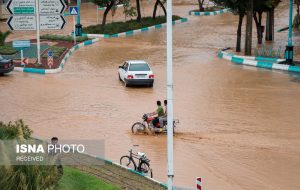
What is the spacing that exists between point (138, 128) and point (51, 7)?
55.4 feet

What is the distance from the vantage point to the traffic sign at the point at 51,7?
113 ft

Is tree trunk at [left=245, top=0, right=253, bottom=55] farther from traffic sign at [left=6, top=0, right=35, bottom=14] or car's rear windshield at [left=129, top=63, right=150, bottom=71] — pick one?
traffic sign at [left=6, top=0, right=35, bottom=14]

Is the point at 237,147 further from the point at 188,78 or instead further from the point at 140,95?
the point at 188,78

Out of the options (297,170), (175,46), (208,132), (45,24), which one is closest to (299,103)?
(208,132)

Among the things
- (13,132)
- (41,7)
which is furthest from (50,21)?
(13,132)

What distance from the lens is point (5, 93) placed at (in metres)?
26.6

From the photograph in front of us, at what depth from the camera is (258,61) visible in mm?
34375

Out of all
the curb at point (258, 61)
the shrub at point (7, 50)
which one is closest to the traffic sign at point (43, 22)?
the shrub at point (7, 50)

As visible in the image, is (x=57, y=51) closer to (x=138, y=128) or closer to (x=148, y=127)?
(x=138, y=128)

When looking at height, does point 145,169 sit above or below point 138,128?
below

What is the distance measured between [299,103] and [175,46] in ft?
62.3

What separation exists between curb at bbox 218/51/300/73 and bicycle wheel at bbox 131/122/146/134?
1416 cm

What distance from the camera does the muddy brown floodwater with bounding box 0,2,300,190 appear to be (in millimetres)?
16597

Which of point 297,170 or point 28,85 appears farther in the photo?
point 28,85
